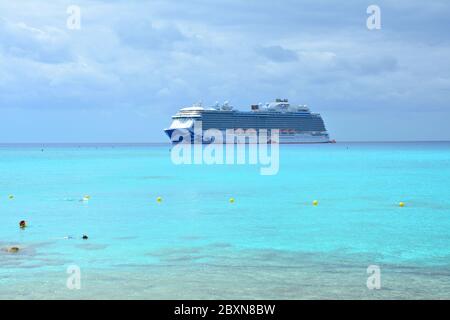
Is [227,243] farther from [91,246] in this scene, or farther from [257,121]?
[257,121]

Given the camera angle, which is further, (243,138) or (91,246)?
(243,138)

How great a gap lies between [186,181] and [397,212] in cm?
1872

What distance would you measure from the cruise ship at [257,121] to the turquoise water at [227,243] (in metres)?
91.3

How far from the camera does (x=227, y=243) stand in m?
16.7

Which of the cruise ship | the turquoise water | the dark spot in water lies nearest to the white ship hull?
the cruise ship

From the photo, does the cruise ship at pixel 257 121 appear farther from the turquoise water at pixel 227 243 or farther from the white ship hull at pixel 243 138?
the turquoise water at pixel 227 243

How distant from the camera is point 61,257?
47.7 feet

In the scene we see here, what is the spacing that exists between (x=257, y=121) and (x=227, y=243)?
118 m

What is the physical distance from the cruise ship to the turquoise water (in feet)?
300

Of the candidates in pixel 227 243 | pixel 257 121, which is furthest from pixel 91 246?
pixel 257 121

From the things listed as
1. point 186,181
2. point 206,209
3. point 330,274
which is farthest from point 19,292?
point 186,181
